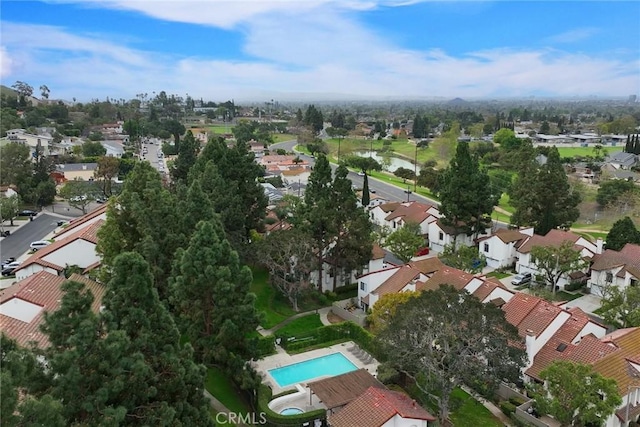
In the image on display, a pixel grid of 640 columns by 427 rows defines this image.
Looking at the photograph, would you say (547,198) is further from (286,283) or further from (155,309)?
(155,309)

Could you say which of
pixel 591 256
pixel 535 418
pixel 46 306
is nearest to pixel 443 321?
pixel 535 418

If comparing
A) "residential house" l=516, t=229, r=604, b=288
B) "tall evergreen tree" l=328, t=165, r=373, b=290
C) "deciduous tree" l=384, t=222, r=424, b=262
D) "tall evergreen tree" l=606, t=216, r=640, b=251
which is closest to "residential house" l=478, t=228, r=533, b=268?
"residential house" l=516, t=229, r=604, b=288

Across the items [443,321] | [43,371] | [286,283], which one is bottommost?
[286,283]

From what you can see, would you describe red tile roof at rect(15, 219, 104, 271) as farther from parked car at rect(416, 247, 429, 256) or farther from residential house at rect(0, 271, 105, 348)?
parked car at rect(416, 247, 429, 256)

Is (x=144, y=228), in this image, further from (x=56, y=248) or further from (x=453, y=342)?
(x=453, y=342)

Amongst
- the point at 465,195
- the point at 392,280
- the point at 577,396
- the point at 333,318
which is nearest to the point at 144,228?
the point at 333,318
